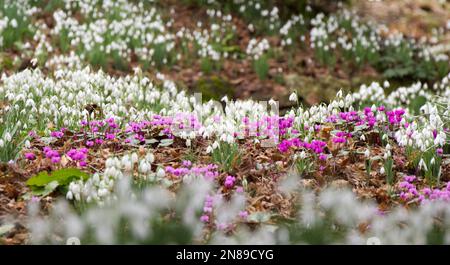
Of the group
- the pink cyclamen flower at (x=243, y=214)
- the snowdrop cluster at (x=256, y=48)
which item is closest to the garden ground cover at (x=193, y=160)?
the pink cyclamen flower at (x=243, y=214)

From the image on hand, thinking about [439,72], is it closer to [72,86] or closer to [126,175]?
[72,86]

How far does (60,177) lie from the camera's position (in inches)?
136

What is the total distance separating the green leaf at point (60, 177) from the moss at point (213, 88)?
4885mm

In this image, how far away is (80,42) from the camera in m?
8.33

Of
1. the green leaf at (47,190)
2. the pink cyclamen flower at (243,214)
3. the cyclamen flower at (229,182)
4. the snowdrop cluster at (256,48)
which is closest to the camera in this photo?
the pink cyclamen flower at (243,214)

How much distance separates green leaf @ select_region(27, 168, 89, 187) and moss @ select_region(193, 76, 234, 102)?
192 inches

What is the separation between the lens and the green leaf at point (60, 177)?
3451mm

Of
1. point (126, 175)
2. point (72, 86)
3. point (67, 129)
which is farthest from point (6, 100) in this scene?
point (126, 175)

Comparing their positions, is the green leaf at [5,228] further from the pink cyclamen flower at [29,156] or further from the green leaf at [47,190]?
the pink cyclamen flower at [29,156]

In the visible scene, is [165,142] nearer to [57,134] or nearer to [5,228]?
[57,134]

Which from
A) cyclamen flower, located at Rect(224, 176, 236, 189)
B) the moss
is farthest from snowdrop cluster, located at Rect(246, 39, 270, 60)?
cyclamen flower, located at Rect(224, 176, 236, 189)

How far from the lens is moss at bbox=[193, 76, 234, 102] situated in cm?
834

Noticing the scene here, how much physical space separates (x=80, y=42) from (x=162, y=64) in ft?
4.05

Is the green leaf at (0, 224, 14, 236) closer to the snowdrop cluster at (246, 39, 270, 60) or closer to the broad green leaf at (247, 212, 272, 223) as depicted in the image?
the broad green leaf at (247, 212, 272, 223)
